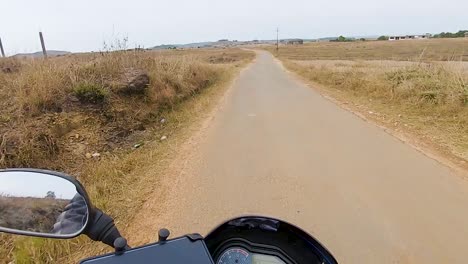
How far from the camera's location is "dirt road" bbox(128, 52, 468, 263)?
122 inches

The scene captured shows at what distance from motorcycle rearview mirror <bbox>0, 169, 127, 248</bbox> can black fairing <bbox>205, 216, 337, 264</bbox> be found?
18.5 inches

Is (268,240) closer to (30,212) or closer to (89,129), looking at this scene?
(30,212)

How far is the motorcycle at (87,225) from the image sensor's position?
130 centimetres

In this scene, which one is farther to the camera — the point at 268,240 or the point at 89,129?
the point at 89,129

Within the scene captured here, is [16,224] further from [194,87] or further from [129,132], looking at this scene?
[194,87]

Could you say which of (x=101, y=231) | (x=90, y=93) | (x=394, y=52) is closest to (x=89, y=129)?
(x=90, y=93)

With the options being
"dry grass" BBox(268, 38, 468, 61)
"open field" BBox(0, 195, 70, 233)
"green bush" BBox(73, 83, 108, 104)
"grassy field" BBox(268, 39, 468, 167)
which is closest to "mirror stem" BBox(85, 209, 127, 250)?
"open field" BBox(0, 195, 70, 233)

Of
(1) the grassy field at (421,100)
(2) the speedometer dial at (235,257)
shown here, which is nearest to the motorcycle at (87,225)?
(2) the speedometer dial at (235,257)

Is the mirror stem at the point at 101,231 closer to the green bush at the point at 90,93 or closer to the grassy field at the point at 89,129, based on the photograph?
the grassy field at the point at 89,129

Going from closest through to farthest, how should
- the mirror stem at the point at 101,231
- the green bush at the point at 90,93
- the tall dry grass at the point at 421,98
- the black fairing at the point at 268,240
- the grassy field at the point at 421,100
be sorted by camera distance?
the mirror stem at the point at 101,231, the black fairing at the point at 268,240, the grassy field at the point at 421,100, the tall dry grass at the point at 421,98, the green bush at the point at 90,93

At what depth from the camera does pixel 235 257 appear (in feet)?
4.71

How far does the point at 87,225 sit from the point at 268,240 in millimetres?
771

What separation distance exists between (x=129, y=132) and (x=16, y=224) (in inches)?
225

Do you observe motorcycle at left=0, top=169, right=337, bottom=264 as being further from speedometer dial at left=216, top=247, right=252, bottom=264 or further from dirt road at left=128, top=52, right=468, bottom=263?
dirt road at left=128, top=52, right=468, bottom=263
